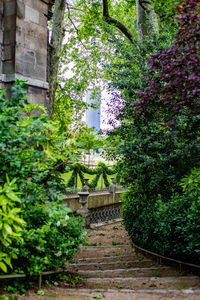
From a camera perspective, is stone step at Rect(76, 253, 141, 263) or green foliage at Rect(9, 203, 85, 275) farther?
stone step at Rect(76, 253, 141, 263)

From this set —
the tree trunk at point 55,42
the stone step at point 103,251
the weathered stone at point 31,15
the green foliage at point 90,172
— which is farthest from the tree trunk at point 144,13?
the stone step at point 103,251

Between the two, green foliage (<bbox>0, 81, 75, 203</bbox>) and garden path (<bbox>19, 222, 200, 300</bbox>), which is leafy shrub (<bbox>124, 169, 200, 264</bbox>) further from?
A: green foliage (<bbox>0, 81, 75, 203</bbox>)

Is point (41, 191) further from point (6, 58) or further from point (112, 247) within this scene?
point (112, 247)

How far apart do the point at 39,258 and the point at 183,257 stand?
3051 millimetres

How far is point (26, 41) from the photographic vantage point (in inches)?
286

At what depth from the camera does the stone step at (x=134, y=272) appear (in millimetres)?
5784

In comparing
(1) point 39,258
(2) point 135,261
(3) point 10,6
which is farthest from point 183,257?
(3) point 10,6

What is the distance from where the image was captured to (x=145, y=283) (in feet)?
16.7

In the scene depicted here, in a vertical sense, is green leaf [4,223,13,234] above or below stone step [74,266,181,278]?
above

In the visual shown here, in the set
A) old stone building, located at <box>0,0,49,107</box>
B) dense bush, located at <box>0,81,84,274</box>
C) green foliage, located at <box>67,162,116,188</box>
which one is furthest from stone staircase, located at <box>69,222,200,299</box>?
green foliage, located at <box>67,162,116,188</box>

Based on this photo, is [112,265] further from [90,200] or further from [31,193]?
[90,200]

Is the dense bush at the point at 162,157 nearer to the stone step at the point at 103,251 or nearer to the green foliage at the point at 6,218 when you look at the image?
the stone step at the point at 103,251

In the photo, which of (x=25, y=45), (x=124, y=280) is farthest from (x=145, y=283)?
(x=25, y=45)

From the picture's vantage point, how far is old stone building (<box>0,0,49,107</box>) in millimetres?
7031
